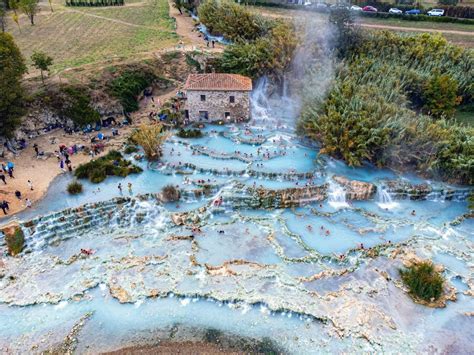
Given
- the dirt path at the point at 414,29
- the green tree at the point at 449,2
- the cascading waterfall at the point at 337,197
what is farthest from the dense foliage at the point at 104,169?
the green tree at the point at 449,2

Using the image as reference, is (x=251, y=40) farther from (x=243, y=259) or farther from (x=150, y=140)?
(x=243, y=259)

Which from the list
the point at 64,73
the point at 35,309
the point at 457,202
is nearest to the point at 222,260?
the point at 35,309

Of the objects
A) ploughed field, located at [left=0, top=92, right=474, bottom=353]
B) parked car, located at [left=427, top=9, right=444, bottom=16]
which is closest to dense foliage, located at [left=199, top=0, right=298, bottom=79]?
ploughed field, located at [left=0, top=92, right=474, bottom=353]

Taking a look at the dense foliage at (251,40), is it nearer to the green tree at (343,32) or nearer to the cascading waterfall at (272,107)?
the cascading waterfall at (272,107)

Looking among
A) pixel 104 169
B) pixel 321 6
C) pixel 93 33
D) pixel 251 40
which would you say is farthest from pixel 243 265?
pixel 321 6

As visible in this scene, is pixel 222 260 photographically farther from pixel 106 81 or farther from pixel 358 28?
pixel 358 28
